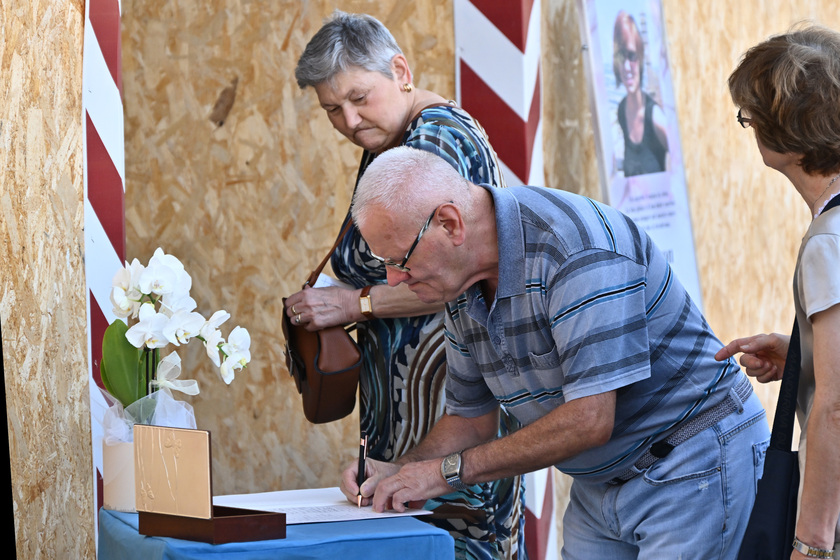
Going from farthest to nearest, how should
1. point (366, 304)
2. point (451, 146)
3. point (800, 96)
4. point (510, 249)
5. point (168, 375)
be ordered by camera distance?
point (366, 304), point (451, 146), point (168, 375), point (510, 249), point (800, 96)

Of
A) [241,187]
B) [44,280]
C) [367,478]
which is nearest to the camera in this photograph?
[367,478]

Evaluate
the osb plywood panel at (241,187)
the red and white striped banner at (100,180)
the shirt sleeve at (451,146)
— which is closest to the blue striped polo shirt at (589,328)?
the shirt sleeve at (451,146)

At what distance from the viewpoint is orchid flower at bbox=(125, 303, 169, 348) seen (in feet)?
6.54

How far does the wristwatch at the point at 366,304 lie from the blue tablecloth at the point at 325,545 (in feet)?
2.43

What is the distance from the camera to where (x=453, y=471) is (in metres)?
1.84

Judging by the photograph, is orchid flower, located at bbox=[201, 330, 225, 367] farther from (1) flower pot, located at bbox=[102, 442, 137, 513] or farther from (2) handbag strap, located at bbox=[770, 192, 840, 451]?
(2) handbag strap, located at bbox=[770, 192, 840, 451]

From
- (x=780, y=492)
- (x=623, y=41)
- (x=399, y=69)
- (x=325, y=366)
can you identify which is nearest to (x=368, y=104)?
(x=399, y=69)

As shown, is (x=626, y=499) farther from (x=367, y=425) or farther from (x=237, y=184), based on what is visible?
(x=237, y=184)

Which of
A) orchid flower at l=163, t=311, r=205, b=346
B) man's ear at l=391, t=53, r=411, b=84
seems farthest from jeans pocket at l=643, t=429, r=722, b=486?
man's ear at l=391, t=53, r=411, b=84

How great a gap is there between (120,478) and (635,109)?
2.64 m

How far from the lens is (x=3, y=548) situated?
5.62ft

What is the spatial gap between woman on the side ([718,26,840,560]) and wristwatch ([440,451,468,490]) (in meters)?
0.57

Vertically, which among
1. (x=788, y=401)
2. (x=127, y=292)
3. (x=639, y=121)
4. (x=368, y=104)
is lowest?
(x=788, y=401)

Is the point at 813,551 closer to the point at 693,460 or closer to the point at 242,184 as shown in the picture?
the point at 693,460
